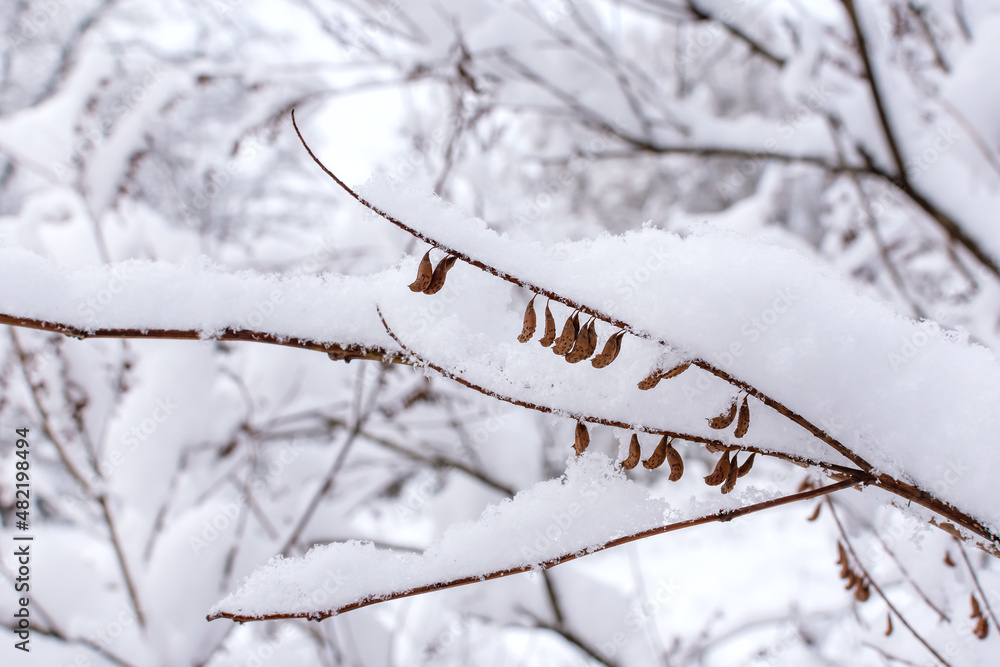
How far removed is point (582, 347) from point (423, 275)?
16 cm

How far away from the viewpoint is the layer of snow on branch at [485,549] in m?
0.51

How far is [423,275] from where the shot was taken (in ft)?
1.65

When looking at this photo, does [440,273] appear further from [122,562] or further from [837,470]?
[122,562]

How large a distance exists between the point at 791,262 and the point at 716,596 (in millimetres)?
7678

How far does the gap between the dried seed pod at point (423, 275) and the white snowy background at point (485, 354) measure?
0.09 feet

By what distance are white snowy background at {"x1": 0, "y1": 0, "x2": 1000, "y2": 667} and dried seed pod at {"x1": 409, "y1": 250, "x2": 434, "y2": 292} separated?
1.1 inches

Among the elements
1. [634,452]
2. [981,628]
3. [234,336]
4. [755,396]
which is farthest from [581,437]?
[981,628]

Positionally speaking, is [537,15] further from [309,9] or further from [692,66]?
[692,66]

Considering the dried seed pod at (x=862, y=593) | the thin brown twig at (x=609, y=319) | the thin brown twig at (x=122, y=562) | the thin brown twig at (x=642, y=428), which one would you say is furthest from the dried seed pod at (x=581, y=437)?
the thin brown twig at (x=122, y=562)

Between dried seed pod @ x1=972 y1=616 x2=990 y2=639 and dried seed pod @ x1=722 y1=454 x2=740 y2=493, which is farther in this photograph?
dried seed pod @ x1=972 y1=616 x2=990 y2=639

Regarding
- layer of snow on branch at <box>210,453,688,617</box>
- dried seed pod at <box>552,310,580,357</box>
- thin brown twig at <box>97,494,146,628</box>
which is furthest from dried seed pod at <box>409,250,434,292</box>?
thin brown twig at <box>97,494,146,628</box>

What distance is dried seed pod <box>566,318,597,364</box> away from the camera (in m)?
0.49

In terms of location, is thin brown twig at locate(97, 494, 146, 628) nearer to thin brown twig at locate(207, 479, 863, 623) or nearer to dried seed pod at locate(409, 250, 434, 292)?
thin brown twig at locate(207, 479, 863, 623)

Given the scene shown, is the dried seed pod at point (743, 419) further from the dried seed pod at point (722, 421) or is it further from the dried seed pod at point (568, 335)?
the dried seed pod at point (568, 335)
